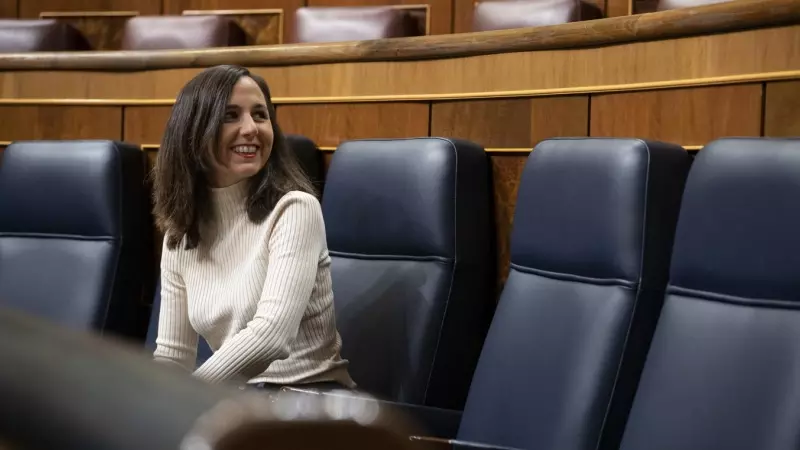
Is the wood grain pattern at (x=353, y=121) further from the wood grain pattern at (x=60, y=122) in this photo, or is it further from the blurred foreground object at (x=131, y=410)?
the blurred foreground object at (x=131, y=410)

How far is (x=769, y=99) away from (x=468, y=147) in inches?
7.7

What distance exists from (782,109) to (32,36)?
2.84ft

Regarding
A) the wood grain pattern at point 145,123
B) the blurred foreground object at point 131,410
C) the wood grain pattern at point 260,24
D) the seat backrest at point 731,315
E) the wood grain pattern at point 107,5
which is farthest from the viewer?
the wood grain pattern at point 107,5

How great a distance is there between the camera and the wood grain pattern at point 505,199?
71cm

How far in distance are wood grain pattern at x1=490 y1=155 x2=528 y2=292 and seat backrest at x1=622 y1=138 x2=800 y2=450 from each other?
0.66ft

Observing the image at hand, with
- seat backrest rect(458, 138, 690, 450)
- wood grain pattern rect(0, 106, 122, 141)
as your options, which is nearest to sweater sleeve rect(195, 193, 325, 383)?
seat backrest rect(458, 138, 690, 450)

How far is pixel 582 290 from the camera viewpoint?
1.89 ft

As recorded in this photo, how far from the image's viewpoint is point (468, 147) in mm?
695

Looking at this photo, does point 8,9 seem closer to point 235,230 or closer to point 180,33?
point 180,33

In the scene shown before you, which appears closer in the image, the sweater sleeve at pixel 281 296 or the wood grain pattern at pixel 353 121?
the sweater sleeve at pixel 281 296

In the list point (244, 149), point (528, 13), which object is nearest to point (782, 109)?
point (244, 149)

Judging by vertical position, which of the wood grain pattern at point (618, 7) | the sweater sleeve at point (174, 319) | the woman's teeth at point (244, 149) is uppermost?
the wood grain pattern at point (618, 7)

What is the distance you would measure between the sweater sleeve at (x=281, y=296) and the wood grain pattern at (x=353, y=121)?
180 mm

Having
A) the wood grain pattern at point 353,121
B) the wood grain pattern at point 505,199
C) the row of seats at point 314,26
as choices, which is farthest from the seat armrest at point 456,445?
the row of seats at point 314,26
